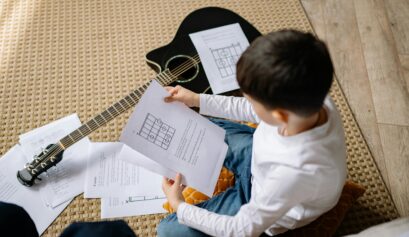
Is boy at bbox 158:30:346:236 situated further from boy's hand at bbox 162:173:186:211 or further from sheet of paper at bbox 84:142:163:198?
sheet of paper at bbox 84:142:163:198

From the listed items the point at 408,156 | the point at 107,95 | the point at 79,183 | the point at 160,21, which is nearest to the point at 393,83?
the point at 408,156

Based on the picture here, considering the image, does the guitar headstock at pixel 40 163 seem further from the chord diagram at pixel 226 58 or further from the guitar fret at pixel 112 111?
the chord diagram at pixel 226 58

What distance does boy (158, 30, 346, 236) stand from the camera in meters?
0.56

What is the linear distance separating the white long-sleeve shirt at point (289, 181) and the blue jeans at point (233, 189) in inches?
2.8

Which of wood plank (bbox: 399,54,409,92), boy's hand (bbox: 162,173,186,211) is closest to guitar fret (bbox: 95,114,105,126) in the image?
boy's hand (bbox: 162,173,186,211)

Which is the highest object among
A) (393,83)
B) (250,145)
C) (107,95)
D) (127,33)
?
(127,33)

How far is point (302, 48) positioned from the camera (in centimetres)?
55

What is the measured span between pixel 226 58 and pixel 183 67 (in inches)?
6.1

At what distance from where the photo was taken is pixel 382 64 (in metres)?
1.31

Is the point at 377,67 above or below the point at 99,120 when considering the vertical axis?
below

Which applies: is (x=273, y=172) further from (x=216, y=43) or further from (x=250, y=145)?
(x=216, y=43)

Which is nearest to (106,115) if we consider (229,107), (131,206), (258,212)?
(131,206)

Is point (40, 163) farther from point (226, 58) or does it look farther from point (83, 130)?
point (226, 58)

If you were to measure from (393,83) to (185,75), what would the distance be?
72cm
